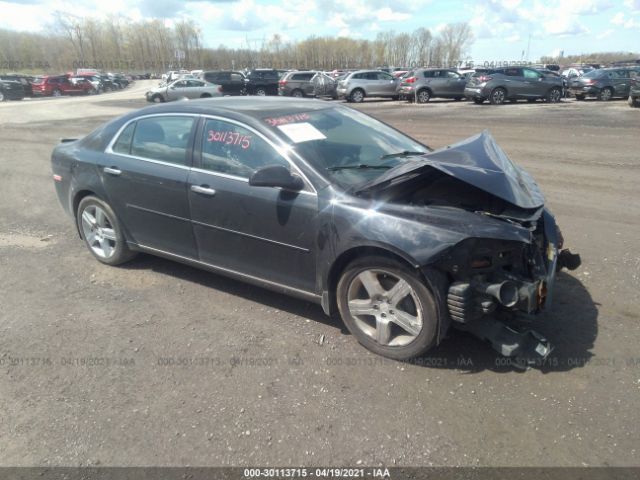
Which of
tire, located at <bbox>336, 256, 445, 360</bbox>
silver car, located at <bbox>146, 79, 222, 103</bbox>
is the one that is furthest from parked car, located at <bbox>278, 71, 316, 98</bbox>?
tire, located at <bbox>336, 256, 445, 360</bbox>

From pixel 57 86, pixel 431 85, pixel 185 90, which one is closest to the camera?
pixel 431 85

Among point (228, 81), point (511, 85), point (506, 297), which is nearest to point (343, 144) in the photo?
point (506, 297)

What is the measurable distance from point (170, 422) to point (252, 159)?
6.20 feet

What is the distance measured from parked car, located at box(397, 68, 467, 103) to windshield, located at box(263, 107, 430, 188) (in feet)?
73.9

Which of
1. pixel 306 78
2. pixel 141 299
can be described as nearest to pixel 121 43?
pixel 306 78

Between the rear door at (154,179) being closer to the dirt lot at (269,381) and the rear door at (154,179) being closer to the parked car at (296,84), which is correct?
the dirt lot at (269,381)

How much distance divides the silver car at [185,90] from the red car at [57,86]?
15203 mm

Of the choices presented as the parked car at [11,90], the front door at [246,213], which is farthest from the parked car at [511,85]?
the parked car at [11,90]

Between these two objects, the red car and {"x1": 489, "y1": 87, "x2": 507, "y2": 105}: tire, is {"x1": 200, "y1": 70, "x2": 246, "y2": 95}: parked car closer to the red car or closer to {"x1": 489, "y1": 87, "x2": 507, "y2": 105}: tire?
{"x1": 489, "y1": 87, "x2": 507, "y2": 105}: tire

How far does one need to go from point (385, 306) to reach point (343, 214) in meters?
0.67

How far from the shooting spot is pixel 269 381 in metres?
3.11

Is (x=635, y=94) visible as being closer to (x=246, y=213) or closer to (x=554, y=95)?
(x=554, y=95)

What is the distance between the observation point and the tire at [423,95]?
25625mm

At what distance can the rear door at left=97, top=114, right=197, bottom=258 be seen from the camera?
399cm
